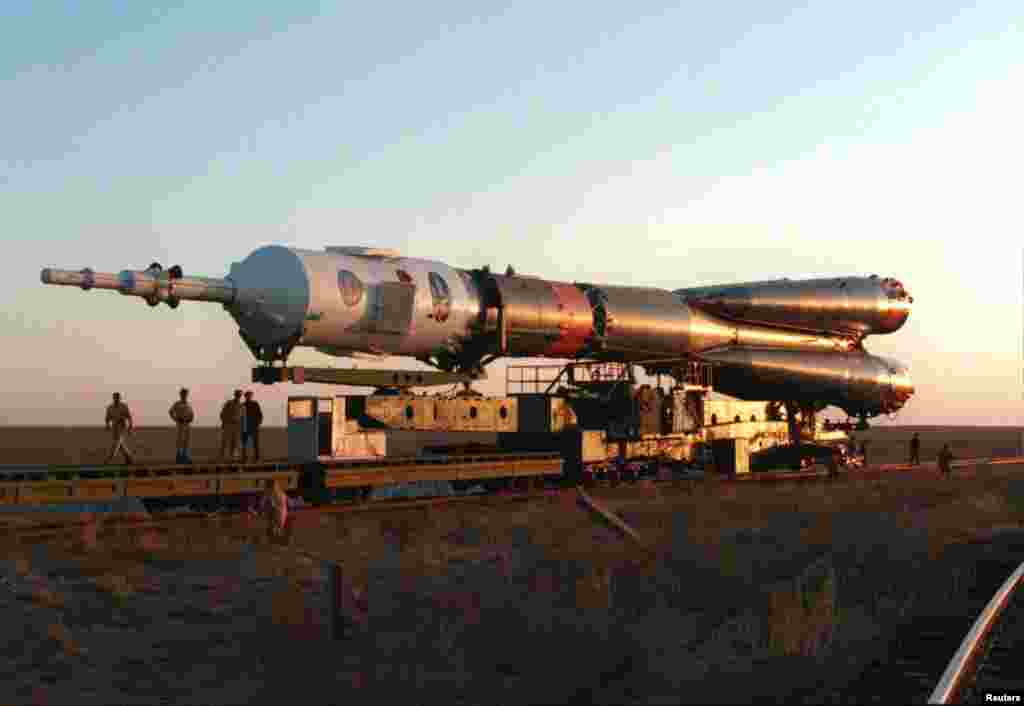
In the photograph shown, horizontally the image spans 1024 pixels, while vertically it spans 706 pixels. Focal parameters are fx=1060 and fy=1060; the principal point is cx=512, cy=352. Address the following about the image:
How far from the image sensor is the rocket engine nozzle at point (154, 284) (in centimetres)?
1705

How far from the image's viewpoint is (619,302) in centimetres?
2753

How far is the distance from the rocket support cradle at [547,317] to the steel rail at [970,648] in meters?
12.2

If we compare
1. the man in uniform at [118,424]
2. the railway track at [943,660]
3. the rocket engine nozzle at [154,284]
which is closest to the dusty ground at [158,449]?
the man in uniform at [118,424]

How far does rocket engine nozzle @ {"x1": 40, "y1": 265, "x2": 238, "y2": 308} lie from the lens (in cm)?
1705

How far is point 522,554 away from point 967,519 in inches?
438

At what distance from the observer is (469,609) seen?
1169 centimetres

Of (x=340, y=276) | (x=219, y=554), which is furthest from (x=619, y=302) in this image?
(x=219, y=554)

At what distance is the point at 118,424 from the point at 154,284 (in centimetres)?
268

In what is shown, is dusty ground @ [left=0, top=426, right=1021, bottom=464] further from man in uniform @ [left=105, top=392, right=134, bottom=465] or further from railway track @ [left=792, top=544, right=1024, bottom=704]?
railway track @ [left=792, top=544, right=1024, bottom=704]

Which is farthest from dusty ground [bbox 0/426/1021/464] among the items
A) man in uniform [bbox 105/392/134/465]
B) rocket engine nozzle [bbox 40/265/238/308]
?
rocket engine nozzle [bbox 40/265/238/308]

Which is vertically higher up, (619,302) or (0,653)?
(619,302)

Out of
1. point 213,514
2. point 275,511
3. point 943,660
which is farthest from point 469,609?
point 213,514

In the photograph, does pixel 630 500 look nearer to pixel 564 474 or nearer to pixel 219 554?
pixel 564 474

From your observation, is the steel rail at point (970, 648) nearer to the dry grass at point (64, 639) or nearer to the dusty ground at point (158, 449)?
the dry grass at point (64, 639)
